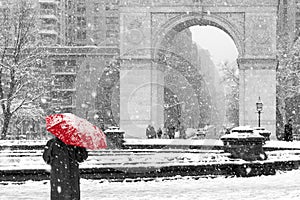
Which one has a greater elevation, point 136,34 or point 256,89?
point 136,34

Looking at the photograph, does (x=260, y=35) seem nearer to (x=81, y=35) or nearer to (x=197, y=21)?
(x=197, y=21)

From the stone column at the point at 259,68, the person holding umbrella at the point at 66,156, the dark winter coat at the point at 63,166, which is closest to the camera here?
the person holding umbrella at the point at 66,156

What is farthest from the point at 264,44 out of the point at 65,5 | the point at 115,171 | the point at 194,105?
the point at 65,5

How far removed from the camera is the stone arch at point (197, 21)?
42500 millimetres

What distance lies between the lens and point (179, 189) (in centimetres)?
1410

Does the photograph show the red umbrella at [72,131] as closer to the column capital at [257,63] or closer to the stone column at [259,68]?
the stone column at [259,68]

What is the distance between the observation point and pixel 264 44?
1686 inches

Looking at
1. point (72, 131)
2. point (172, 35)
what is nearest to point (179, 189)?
point (72, 131)

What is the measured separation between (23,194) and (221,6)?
31110 millimetres

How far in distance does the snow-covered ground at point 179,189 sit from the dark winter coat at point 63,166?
133 inches

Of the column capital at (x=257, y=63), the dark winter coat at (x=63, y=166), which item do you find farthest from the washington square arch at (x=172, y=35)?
the dark winter coat at (x=63, y=166)

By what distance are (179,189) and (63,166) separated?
17.4 feet

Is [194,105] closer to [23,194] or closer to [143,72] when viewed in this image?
[143,72]

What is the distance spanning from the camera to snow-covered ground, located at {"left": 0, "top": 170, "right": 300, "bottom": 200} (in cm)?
1284
